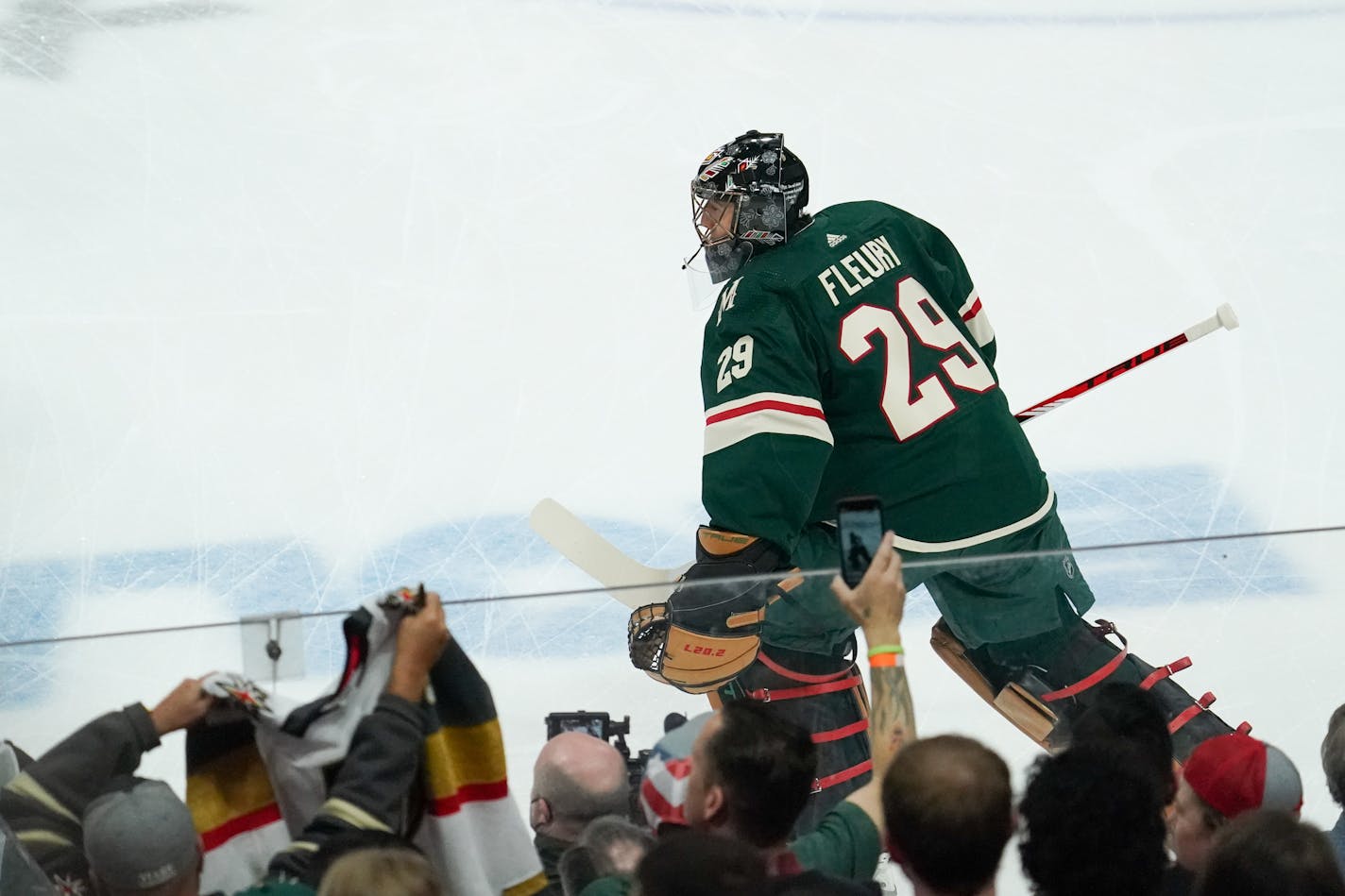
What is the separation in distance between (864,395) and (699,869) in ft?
5.49

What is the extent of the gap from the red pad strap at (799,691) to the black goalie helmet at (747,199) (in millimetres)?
1119

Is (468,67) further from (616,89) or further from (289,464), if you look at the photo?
(289,464)

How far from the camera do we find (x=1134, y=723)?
210cm

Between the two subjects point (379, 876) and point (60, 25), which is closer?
point (379, 876)

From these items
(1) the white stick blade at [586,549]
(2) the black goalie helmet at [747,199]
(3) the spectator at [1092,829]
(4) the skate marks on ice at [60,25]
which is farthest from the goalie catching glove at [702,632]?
(4) the skate marks on ice at [60,25]

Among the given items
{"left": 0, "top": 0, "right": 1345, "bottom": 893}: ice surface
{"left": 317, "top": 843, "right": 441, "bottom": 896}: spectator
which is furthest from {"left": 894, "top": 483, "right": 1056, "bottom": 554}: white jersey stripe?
{"left": 317, "top": 843, "right": 441, "bottom": 896}: spectator

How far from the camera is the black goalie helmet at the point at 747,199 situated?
3336 millimetres

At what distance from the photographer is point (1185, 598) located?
95.8 inches

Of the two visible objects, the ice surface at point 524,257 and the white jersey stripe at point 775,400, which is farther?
the ice surface at point 524,257

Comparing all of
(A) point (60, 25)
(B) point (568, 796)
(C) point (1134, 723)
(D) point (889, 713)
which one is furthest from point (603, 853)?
(A) point (60, 25)

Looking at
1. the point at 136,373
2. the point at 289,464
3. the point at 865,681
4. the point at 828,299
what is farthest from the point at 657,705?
the point at 136,373

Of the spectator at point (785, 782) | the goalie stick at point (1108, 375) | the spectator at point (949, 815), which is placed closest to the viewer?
the spectator at point (949, 815)

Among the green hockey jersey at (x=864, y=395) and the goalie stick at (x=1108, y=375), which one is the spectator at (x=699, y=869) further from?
the goalie stick at (x=1108, y=375)

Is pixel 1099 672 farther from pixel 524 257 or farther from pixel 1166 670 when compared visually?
pixel 524 257
